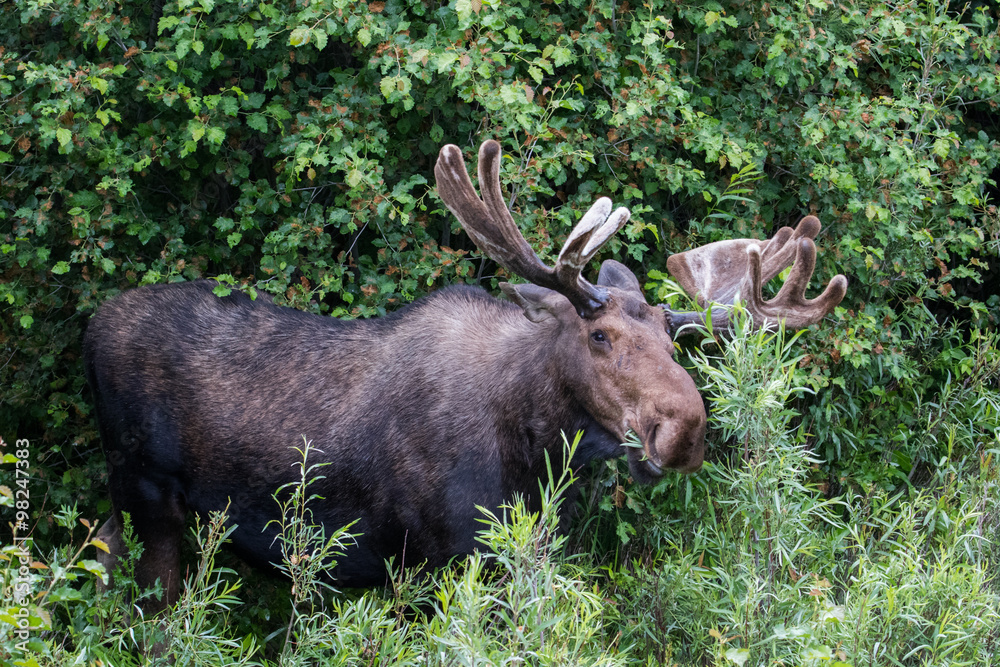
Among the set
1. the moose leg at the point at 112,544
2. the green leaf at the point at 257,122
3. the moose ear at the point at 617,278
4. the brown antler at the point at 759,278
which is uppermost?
the green leaf at the point at 257,122

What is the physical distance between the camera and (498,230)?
12.0 ft

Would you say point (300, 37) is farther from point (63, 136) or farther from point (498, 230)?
point (498, 230)

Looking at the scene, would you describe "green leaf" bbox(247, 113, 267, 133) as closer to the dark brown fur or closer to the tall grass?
the dark brown fur

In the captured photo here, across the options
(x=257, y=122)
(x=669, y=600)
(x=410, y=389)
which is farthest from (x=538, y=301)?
(x=257, y=122)

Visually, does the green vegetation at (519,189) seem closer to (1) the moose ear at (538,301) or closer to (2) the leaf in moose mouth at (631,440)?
(2) the leaf in moose mouth at (631,440)

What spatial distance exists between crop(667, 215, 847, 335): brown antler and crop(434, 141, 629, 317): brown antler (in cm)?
53

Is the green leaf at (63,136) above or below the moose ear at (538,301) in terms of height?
above

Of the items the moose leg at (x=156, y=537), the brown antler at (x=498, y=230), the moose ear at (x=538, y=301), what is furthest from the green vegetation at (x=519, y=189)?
the brown antler at (x=498, y=230)

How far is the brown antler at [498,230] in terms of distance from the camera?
355 cm

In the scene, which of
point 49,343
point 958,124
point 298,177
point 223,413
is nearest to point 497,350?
point 223,413

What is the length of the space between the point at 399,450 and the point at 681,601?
130 centimetres

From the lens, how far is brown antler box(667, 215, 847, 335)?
385cm

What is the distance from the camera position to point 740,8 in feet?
17.1

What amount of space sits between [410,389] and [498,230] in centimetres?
79
